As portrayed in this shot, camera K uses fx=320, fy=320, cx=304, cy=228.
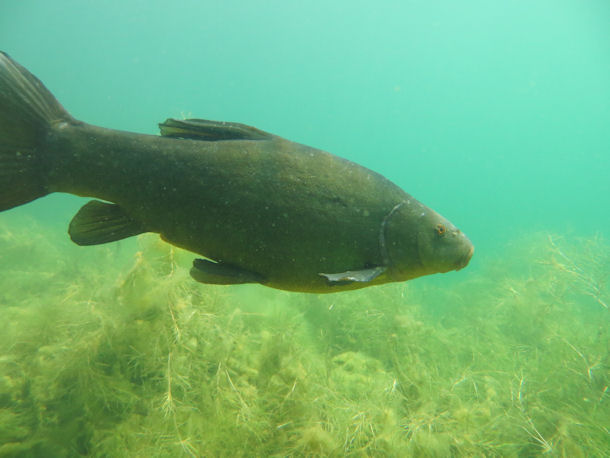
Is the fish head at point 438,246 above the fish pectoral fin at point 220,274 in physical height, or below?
above

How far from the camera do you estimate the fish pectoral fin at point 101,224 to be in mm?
1946

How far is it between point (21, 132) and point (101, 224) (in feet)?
2.19

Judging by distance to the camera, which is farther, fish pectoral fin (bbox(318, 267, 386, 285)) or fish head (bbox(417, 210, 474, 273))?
fish head (bbox(417, 210, 474, 273))

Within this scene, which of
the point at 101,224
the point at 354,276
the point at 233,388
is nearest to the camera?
the point at 354,276

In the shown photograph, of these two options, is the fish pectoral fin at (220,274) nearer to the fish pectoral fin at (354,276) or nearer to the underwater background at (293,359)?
the fish pectoral fin at (354,276)

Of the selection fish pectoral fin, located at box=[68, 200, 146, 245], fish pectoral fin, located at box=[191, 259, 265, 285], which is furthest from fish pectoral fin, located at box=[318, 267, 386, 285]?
fish pectoral fin, located at box=[68, 200, 146, 245]

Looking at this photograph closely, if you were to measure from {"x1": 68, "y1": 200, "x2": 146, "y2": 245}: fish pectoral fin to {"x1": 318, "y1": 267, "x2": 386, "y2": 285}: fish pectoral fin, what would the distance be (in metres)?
1.25

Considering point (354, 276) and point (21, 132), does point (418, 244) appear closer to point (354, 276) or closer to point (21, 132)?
point (354, 276)

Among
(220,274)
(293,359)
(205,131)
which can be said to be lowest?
(293,359)

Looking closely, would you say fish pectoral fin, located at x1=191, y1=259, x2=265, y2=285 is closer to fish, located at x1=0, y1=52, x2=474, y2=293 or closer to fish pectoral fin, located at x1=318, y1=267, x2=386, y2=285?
fish, located at x1=0, y1=52, x2=474, y2=293

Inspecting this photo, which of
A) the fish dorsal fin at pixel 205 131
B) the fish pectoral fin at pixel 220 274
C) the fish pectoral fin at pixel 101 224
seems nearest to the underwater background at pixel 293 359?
the fish pectoral fin at pixel 101 224

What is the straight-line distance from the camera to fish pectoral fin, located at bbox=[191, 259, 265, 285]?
70.0 inches

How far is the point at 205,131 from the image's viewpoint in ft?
6.75

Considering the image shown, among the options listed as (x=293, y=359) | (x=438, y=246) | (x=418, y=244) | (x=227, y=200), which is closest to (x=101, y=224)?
(x=227, y=200)
